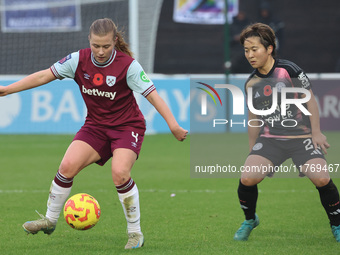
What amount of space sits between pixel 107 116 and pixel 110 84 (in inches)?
10.8

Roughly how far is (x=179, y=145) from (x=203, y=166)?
2641 mm

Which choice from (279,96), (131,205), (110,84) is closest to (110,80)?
(110,84)

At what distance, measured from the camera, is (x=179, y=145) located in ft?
46.2

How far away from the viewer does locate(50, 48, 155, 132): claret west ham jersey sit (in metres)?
5.36

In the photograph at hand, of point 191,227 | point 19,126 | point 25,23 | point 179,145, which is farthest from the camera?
point 25,23

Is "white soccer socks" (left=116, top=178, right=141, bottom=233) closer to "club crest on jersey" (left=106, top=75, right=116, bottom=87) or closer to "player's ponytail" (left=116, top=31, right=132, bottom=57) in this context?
"club crest on jersey" (left=106, top=75, right=116, bottom=87)

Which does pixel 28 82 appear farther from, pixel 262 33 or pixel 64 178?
pixel 262 33

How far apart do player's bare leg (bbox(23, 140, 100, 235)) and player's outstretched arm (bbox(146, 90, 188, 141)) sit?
62 cm

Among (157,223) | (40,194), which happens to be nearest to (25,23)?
(40,194)

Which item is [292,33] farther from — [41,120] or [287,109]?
[287,109]

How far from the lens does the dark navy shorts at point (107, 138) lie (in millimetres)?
5398

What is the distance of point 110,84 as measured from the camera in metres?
5.36

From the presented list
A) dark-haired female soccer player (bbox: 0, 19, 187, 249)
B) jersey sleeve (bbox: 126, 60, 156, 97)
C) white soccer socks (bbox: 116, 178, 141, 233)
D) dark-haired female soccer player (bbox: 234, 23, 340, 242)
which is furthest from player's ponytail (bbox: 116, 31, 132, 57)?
white soccer socks (bbox: 116, 178, 141, 233)

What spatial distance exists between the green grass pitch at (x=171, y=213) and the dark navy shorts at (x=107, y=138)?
75 cm
